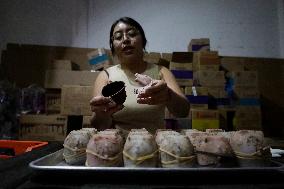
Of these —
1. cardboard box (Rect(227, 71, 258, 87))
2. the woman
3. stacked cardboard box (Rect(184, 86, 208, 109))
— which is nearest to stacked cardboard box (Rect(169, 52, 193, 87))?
stacked cardboard box (Rect(184, 86, 208, 109))

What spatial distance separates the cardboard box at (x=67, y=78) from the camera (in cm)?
251

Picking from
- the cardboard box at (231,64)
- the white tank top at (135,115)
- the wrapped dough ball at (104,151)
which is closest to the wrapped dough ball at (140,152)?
the wrapped dough ball at (104,151)

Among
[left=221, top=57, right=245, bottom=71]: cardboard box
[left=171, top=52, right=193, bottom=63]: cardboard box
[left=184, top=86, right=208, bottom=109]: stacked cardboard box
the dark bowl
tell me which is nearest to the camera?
the dark bowl

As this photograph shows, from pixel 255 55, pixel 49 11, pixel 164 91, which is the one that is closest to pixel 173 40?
pixel 255 55

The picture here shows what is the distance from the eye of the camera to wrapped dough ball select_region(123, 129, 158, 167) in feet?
1.79

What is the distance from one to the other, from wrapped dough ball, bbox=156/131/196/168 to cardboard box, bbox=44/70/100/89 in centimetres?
201

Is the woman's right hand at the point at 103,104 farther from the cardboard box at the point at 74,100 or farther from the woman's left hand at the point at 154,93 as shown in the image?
the cardboard box at the point at 74,100

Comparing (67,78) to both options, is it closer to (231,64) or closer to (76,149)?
(231,64)

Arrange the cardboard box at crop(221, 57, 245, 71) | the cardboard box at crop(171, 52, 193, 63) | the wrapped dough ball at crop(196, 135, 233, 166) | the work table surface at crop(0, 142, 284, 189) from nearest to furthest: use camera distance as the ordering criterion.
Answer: the work table surface at crop(0, 142, 284, 189) < the wrapped dough ball at crop(196, 135, 233, 166) < the cardboard box at crop(171, 52, 193, 63) < the cardboard box at crop(221, 57, 245, 71)

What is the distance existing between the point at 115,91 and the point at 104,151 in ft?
1.17

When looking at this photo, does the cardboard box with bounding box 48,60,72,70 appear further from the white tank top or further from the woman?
the white tank top

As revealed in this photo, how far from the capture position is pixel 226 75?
109 inches

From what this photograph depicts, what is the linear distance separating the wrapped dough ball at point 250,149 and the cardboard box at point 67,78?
2.03 m

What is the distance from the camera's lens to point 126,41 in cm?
133
